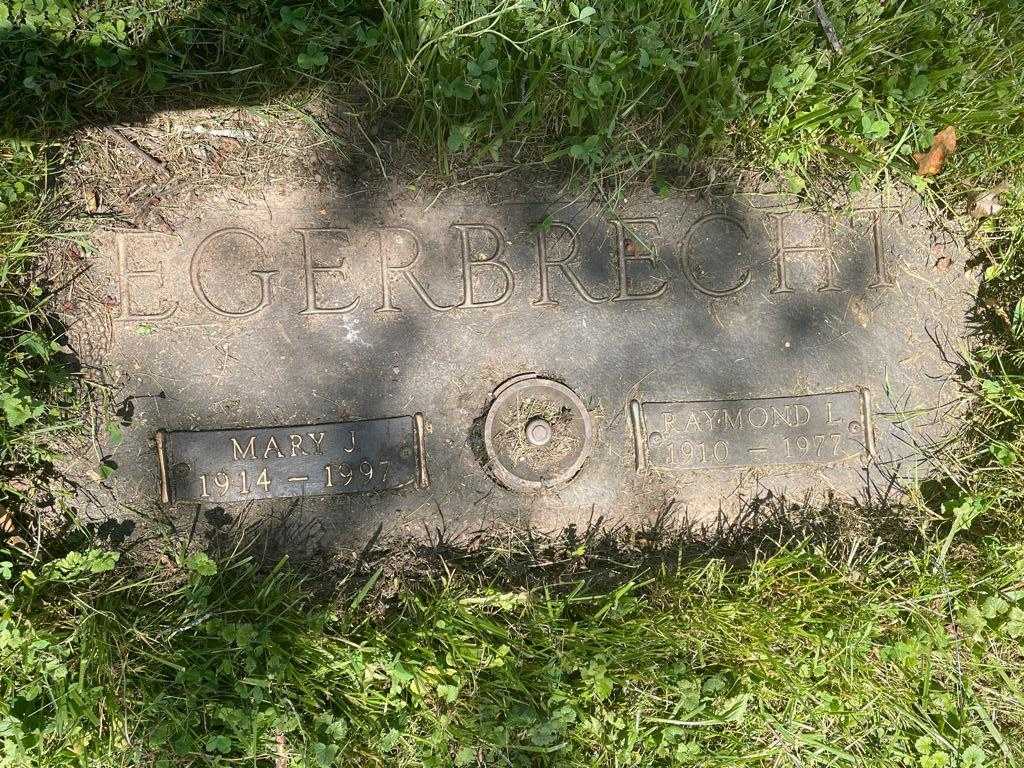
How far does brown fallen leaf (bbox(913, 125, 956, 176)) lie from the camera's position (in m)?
2.93

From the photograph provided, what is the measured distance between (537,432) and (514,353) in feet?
1.14

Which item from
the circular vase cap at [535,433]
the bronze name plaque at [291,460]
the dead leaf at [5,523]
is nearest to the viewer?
the dead leaf at [5,523]

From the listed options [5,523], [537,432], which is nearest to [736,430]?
[537,432]

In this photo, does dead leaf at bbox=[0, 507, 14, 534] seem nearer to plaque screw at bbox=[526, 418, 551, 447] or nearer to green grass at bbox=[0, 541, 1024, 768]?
green grass at bbox=[0, 541, 1024, 768]

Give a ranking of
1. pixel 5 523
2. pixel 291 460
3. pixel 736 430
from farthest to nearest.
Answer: pixel 736 430 < pixel 291 460 < pixel 5 523

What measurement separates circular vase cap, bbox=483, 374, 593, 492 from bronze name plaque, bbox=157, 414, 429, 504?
0.32 metres

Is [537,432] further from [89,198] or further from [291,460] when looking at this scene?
[89,198]

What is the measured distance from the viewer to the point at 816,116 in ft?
9.34

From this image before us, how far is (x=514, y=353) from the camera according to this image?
→ 2930 mm

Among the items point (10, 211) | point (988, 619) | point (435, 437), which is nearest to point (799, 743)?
point (988, 619)

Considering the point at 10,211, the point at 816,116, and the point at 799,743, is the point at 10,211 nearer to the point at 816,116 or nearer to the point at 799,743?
the point at 816,116

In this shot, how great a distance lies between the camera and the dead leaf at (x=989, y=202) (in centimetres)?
301

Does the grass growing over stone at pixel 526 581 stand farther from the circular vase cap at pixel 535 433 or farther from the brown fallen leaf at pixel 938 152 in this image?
the circular vase cap at pixel 535 433

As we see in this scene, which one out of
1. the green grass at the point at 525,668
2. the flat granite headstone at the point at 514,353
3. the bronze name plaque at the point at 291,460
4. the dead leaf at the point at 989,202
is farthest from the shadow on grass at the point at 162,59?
the dead leaf at the point at 989,202
